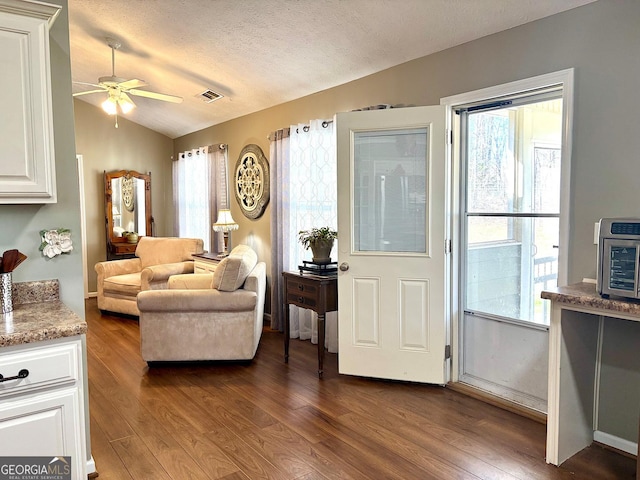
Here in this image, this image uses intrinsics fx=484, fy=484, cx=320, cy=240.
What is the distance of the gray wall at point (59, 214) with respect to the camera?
221cm

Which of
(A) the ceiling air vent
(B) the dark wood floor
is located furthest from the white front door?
(A) the ceiling air vent

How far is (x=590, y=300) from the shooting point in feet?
7.30

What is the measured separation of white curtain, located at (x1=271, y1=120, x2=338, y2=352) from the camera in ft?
14.3

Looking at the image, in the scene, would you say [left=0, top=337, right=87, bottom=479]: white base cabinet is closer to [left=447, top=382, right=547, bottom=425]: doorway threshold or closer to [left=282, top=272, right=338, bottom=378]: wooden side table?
[left=282, top=272, right=338, bottom=378]: wooden side table

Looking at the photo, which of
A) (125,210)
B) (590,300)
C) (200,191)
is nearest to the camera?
(590,300)

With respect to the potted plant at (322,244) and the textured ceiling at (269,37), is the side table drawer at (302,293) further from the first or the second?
the textured ceiling at (269,37)

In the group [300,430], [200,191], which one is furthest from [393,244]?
[200,191]

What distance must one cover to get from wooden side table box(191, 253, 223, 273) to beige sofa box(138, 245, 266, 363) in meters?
1.37

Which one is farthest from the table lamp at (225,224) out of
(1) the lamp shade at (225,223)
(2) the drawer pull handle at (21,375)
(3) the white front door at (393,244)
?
(2) the drawer pull handle at (21,375)

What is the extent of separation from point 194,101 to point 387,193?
10.1ft

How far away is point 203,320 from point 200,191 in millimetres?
3084

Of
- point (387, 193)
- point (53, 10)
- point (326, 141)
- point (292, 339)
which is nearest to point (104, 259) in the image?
point (292, 339)

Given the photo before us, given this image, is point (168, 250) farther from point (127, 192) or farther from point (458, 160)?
point (458, 160)

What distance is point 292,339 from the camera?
189 inches
